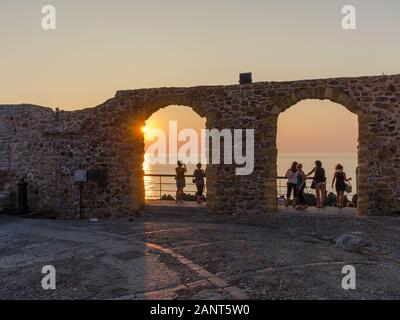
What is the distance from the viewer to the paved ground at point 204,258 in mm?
5273

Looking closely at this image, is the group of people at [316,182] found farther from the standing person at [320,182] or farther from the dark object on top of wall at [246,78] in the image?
the dark object on top of wall at [246,78]

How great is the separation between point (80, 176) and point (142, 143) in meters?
2.20

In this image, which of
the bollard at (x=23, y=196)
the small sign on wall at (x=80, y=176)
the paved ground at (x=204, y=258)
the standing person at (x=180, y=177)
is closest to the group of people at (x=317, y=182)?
the paved ground at (x=204, y=258)

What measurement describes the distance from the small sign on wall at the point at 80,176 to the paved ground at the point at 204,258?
210 centimetres

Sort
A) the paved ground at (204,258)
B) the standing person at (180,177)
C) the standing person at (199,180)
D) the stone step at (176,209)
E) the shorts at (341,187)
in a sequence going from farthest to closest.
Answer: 1. the standing person at (180,177)
2. the standing person at (199,180)
3. the stone step at (176,209)
4. the shorts at (341,187)
5. the paved ground at (204,258)

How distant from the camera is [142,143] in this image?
12734 millimetres

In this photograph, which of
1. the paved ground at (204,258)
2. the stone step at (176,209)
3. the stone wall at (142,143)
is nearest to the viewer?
the paved ground at (204,258)

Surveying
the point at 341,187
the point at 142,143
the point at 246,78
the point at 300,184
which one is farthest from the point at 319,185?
the point at 142,143

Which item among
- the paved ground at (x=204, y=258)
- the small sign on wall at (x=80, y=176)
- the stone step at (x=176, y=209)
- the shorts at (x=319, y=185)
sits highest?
the small sign on wall at (x=80, y=176)

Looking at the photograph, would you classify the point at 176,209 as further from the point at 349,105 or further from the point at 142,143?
the point at 349,105

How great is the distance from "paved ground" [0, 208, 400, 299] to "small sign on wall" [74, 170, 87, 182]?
210 cm
